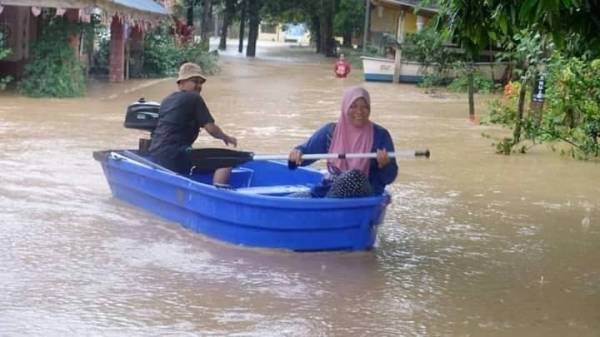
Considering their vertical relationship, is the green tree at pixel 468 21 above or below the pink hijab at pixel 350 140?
above

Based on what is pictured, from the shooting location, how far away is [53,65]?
68.8 ft

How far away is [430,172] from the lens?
12.6 meters

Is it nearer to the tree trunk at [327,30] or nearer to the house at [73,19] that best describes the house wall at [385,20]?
the tree trunk at [327,30]

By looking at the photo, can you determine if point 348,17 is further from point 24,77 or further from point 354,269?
point 354,269

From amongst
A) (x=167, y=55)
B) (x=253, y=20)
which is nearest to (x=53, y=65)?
(x=167, y=55)

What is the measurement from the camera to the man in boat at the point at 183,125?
8.82 metres

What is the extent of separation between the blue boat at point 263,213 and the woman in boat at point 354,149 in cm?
24

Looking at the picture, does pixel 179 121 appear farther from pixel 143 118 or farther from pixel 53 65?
pixel 53 65

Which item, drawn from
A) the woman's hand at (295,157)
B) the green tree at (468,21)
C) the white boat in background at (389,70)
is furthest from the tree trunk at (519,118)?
the white boat in background at (389,70)

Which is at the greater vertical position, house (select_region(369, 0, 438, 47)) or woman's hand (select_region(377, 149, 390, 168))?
house (select_region(369, 0, 438, 47))

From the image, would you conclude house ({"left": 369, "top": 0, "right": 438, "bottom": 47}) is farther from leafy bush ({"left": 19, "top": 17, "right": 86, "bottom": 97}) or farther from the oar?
the oar

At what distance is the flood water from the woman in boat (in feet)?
1.97

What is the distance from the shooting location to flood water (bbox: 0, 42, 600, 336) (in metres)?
6.16

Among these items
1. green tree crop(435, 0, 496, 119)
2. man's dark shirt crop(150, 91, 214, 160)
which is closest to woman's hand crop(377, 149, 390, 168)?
green tree crop(435, 0, 496, 119)
